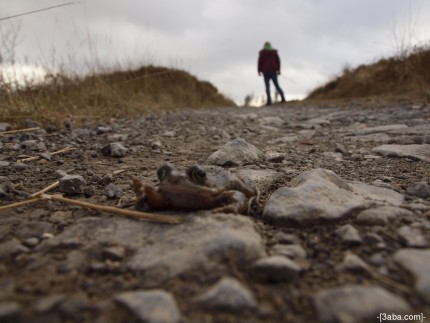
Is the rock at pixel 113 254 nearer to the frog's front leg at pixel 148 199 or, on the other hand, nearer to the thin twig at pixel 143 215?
the thin twig at pixel 143 215

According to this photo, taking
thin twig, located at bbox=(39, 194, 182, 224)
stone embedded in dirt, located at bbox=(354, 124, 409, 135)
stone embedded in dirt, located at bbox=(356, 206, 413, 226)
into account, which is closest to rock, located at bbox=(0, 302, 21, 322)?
thin twig, located at bbox=(39, 194, 182, 224)

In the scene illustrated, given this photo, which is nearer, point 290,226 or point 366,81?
point 290,226

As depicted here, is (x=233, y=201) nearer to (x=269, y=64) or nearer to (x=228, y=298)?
(x=228, y=298)

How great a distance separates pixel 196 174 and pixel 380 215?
2.92 feet

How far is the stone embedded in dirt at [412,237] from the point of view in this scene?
53.1 inches

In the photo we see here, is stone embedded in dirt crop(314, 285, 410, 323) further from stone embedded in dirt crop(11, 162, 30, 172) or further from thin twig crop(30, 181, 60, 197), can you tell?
stone embedded in dirt crop(11, 162, 30, 172)

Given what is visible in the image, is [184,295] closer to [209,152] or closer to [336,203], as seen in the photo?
[336,203]

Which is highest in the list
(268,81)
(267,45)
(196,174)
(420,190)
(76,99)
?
(267,45)

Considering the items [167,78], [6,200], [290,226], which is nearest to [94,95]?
[6,200]

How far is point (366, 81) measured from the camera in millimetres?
14797

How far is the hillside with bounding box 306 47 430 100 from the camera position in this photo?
10478 mm

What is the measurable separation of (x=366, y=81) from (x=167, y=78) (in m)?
8.67

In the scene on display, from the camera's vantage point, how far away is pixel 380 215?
5.20ft

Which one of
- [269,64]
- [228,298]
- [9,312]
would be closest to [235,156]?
[228,298]
